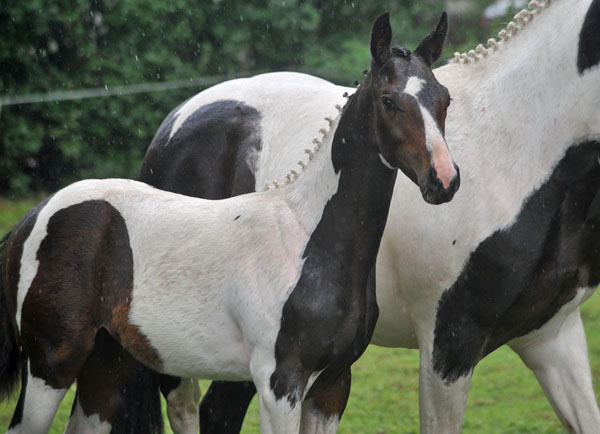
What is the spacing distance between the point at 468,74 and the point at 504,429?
3.32 metres

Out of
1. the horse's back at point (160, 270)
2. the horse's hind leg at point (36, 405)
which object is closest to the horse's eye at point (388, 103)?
the horse's back at point (160, 270)

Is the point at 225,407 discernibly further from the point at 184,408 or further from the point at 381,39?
the point at 381,39

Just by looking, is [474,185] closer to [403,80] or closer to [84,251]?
[403,80]

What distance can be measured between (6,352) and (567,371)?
2.36 m

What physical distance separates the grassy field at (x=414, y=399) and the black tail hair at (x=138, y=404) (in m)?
1.82

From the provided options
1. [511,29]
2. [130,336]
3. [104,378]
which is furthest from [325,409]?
[511,29]

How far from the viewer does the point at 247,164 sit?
4738mm

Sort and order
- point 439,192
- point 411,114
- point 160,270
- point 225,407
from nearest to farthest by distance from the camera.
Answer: point 439,192 < point 411,114 < point 160,270 < point 225,407

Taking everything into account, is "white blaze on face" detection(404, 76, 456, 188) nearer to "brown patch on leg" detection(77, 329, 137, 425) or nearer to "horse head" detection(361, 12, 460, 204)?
"horse head" detection(361, 12, 460, 204)

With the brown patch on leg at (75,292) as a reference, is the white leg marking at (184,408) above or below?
below

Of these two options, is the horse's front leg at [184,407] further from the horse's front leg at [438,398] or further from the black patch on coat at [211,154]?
the horse's front leg at [438,398]

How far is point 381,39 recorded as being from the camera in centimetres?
330

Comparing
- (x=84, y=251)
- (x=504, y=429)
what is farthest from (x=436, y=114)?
(x=504, y=429)

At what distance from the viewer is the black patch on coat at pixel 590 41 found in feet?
12.4
